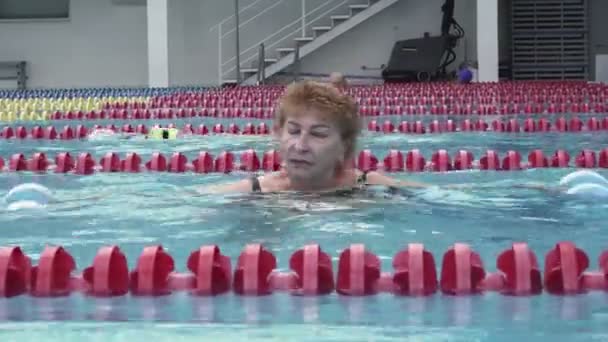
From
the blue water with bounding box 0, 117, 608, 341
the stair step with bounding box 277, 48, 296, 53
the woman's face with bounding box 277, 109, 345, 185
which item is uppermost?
the stair step with bounding box 277, 48, 296, 53

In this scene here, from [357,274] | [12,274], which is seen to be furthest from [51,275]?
[357,274]

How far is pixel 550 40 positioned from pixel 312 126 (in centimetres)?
1946

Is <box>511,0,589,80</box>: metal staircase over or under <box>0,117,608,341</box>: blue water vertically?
over

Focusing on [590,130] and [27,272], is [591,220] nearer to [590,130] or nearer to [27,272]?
[27,272]

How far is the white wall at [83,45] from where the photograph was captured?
2423 cm

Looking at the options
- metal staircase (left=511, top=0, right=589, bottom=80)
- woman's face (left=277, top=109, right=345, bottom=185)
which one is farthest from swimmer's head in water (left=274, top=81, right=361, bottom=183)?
metal staircase (left=511, top=0, right=589, bottom=80)

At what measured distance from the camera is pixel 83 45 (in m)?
24.3

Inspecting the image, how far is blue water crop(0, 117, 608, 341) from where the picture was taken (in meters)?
3.00

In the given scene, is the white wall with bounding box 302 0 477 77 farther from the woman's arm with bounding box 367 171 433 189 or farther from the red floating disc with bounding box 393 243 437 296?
the red floating disc with bounding box 393 243 437 296

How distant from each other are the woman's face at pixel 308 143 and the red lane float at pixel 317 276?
1.55 meters

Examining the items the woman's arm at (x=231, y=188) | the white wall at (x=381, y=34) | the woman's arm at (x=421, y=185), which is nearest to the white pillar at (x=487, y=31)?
the white wall at (x=381, y=34)

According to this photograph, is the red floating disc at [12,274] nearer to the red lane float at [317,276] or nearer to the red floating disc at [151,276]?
the red lane float at [317,276]

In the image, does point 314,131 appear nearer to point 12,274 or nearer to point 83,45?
point 12,274

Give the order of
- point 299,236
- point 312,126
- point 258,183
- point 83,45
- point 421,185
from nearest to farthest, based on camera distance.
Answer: point 299,236, point 312,126, point 258,183, point 421,185, point 83,45
